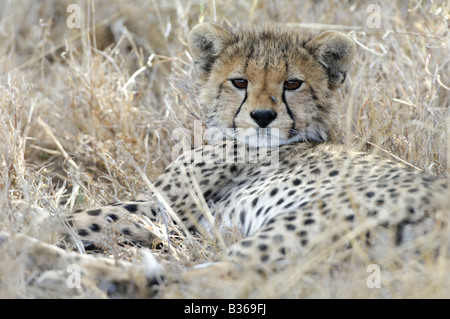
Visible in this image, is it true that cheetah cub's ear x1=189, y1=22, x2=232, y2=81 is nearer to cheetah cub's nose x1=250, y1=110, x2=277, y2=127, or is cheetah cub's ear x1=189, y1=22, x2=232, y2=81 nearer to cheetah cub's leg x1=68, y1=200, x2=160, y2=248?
cheetah cub's nose x1=250, y1=110, x2=277, y2=127

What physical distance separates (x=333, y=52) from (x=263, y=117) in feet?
1.90

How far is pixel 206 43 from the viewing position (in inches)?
132

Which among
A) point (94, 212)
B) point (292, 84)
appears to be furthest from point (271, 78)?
point (94, 212)

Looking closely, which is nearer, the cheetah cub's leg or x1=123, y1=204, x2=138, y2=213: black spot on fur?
the cheetah cub's leg

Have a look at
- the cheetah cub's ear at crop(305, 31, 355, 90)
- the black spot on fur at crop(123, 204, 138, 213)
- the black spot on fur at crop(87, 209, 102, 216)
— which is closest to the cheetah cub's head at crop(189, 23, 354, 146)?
the cheetah cub's ear at crop(305, 31, 355, 90)

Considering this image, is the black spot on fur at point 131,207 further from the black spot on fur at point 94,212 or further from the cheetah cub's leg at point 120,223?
the black spot on fur at point 94,212

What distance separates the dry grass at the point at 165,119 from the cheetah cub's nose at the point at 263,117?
0.37 metres

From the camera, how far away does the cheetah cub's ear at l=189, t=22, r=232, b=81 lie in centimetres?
327

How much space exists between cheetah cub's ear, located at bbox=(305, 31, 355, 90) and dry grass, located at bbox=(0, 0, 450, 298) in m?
0.18

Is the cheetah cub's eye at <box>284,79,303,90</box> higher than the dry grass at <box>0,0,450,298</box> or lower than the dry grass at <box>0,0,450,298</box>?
higher

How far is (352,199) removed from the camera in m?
2.21

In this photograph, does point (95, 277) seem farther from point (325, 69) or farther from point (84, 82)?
point (84, 82)

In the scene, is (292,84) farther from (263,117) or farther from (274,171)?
(274,171)

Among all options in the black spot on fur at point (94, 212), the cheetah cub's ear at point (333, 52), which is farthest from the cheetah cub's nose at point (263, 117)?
the black spot on fur at point (94, 212)
